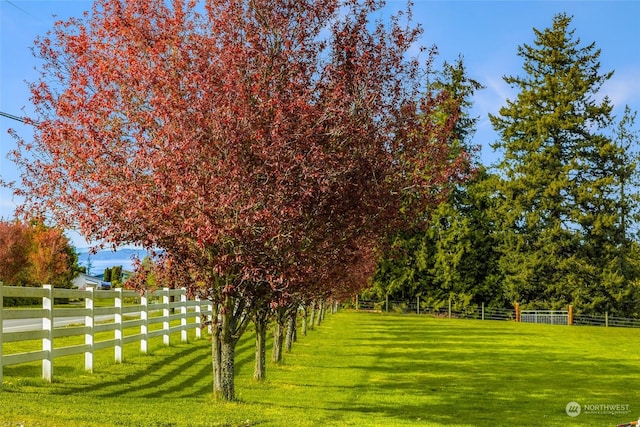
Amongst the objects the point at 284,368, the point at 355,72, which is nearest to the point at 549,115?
the point at 284,368

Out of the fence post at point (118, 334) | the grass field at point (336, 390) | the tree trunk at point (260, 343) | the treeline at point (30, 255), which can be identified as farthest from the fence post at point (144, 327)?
the treeline at point (30, 255)

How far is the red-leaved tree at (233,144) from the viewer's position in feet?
32.1

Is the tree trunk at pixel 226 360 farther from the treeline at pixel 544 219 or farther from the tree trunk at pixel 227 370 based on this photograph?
the treeline at pixel 544 219

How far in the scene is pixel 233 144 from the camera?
9.70 metres

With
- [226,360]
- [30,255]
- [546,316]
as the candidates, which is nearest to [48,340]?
[226,360]

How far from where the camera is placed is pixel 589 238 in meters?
55.6

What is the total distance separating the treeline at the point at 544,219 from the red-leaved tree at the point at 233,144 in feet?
144

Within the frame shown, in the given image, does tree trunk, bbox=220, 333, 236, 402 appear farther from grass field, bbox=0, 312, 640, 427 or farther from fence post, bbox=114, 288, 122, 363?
fence post, bbox=114, 288, 122, 363

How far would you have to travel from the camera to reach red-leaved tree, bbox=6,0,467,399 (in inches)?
385

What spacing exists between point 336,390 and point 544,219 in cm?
4609

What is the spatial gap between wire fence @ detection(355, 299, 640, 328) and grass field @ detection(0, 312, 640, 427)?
97.0ft

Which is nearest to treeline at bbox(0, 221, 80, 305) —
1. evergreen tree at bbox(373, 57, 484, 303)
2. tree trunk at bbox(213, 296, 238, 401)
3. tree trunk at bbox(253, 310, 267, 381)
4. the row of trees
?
the row of trees

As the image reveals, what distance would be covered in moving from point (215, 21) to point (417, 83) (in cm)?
379

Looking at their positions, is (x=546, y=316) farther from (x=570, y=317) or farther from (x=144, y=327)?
(x=144, y=327)
